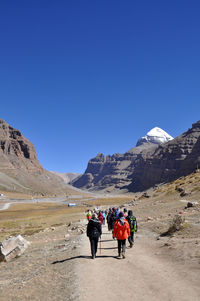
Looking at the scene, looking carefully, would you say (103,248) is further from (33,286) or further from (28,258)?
(33,286)

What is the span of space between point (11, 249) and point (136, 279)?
10523mm

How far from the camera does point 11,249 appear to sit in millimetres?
16750

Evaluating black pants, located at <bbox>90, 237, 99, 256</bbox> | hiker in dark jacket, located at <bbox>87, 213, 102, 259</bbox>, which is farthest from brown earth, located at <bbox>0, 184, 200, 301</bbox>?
hiker in dark jacket, located at <bbox>87, 213, 102, 259</bbox>

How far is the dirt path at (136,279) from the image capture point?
771 cm

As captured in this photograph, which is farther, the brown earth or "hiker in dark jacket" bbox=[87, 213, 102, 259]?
"hiker in dark jacket" bbox=[87, 213, 102, 259]

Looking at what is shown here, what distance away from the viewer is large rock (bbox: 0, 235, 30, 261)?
16.2 meters

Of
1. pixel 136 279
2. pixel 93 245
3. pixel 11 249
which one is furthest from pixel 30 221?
pixel 136 279

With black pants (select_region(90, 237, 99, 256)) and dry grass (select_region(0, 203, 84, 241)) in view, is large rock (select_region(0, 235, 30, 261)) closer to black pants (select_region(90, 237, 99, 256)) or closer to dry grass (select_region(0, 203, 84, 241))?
black pants (select_region(90, 237, 99, 256))

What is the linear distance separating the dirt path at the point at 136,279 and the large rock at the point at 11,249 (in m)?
6.39

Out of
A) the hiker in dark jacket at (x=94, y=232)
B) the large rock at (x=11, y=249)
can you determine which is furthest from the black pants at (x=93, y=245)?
the large rock at (x=11, y=249)

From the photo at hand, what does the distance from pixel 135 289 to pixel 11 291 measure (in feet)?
16.2

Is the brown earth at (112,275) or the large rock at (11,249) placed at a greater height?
the brown earth at (112,275)

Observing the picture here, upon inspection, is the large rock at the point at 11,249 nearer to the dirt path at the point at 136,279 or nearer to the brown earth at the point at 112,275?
the brown earth at the point at 112,275

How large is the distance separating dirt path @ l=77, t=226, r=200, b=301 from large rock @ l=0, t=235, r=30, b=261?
6394 mm
